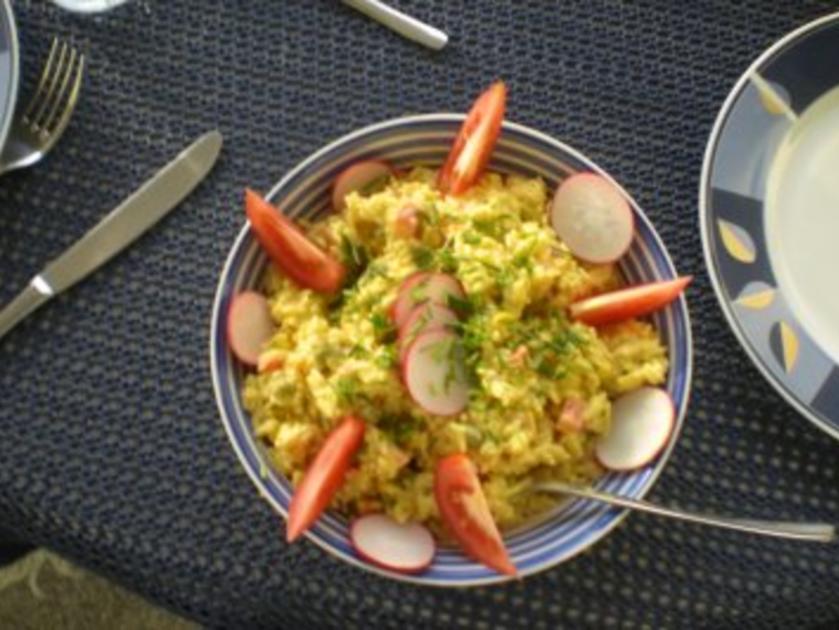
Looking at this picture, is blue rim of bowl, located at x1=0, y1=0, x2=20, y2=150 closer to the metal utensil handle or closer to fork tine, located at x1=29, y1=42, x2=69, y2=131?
fork tine, located at x1=29, y1=42, x2=69, y2=131

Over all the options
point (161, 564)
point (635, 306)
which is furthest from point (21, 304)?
point (635, 306)

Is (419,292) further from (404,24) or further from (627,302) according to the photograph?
(404,24)

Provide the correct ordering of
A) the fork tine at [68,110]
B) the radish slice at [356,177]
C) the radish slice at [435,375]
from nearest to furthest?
1. the radish slice at [435,375]
2. the radish slice at [356,177]
3. the fork tine at [68,110]

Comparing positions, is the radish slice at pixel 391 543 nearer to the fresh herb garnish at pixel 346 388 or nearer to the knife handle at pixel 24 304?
the fresh herb garnish at pixel 346 388

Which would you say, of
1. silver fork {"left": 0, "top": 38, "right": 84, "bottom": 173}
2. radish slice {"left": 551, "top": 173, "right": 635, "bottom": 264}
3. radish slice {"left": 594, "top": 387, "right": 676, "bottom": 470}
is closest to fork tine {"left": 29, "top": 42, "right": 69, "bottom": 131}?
silver fork {"left": 0, "top": 38, "right": 84, "bottom": 173}

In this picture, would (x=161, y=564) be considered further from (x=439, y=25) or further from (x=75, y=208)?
(x=439, y=25)

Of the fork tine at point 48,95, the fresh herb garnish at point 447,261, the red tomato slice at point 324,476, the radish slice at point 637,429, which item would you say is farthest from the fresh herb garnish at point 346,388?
the fork tine at point 48,95
